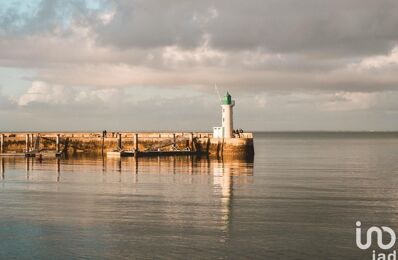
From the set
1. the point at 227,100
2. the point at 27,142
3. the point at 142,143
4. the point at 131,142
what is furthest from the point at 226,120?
the point at 27,142

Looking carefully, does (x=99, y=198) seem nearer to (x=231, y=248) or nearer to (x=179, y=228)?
(x=179, y=228)

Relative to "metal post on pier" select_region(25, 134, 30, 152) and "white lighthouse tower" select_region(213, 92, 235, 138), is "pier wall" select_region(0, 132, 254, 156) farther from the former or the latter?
"white lighthouse tower" select_region(213, 92, 235, 138)

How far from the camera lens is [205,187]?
44.3 metres

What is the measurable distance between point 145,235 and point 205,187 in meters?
17.6

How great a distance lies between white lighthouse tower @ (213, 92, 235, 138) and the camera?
78.2 metres

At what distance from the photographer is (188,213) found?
32.5 meters

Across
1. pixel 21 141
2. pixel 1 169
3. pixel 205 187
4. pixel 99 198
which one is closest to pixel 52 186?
pixel 99 198

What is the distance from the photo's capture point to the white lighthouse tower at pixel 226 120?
257 ft

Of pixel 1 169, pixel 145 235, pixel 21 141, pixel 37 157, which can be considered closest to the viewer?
pixel 145 235

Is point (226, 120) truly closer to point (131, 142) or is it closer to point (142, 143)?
point (142, 143)

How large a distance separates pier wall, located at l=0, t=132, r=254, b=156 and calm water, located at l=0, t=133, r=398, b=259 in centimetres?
2010

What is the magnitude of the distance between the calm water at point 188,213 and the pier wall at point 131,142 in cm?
2010

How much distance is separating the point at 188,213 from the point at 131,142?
50792 mm

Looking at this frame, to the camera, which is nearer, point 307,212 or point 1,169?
point 307,212
